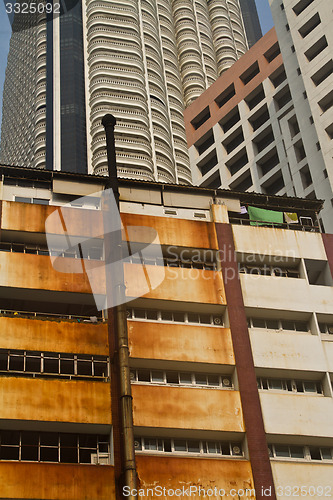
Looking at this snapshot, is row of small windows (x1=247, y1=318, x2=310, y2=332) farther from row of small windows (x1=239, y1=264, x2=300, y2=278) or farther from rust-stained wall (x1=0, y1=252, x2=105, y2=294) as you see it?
rust-stained wall (x1=0, y1=252, x2=105, y2=294)

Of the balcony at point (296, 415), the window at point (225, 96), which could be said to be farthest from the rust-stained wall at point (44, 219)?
the window at point (225, 96)

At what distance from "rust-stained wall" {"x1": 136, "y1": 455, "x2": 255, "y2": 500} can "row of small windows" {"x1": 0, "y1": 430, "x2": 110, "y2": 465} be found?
6.34 feet

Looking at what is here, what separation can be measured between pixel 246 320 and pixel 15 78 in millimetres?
97987

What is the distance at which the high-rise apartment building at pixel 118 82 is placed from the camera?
3895 inches

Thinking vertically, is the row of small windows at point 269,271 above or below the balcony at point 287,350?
above

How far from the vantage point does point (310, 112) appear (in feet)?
219

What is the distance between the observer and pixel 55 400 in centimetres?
3372

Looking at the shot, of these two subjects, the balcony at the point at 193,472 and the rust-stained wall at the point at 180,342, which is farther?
the rust-stained wall at the point at 180,342

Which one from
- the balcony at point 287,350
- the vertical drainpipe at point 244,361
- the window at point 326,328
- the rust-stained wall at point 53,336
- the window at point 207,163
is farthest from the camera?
the window at point 207,163

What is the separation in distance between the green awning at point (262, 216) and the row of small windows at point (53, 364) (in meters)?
14.5

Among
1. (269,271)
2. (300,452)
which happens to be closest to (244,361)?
(300,452)

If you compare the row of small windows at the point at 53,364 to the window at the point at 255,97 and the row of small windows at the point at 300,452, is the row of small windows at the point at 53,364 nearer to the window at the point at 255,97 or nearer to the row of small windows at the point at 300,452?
the row of small windows at the point at 300,452

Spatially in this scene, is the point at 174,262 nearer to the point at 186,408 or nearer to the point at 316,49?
the point at 186,408

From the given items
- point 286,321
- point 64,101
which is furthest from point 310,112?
point 64,101
